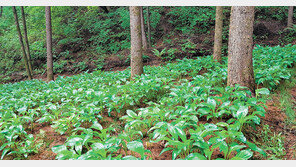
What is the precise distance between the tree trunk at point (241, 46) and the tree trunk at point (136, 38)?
9.27 feet

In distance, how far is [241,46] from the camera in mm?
2879

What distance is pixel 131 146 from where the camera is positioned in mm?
1599

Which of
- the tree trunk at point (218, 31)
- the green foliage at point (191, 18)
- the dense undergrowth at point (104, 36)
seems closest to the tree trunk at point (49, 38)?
the dense undergrowth at point (104, 36)

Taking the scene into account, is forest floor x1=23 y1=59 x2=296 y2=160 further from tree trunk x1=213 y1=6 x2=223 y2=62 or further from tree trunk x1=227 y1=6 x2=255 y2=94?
tree trunk x1=213 y1=6 x2=223 y2=62

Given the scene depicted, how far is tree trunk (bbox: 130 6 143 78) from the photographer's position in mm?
5043

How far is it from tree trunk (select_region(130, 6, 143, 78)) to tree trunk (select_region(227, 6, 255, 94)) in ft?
9.27

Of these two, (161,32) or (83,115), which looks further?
(161,32)

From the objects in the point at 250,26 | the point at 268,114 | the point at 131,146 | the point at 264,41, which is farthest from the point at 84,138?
the point at 264,41

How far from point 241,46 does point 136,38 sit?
3059mm

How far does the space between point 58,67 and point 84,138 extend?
11212 millimetres

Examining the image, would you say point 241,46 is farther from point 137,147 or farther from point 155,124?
point 137,147

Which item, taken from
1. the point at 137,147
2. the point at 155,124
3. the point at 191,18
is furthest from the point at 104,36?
the point at 137,147

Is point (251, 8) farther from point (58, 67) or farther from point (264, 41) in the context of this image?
point (58, 67)

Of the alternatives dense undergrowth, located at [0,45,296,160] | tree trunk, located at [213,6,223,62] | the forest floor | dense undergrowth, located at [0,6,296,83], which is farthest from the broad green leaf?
dense undergrowth, located at [0,6,296,83]
